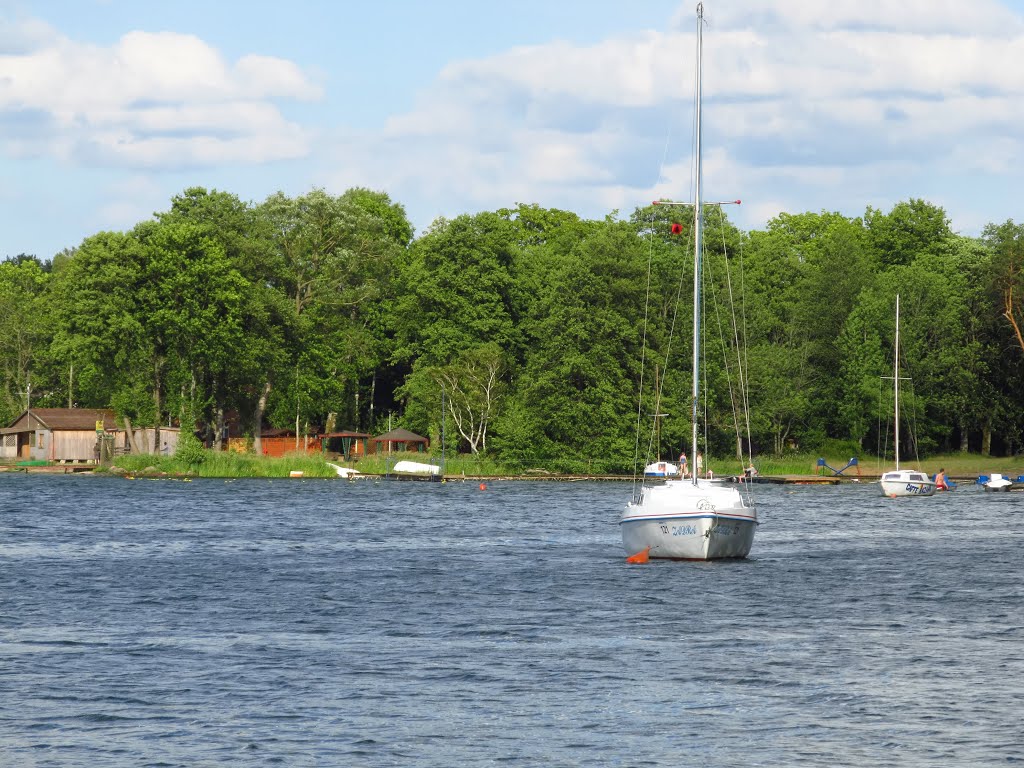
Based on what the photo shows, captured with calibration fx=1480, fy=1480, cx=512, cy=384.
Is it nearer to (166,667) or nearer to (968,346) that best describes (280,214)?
(968,346)

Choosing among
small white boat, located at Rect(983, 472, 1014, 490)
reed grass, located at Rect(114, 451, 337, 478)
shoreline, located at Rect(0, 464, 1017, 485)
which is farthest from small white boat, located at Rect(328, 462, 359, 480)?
small white boat, located at Rect(983, 472, 1014, 490)

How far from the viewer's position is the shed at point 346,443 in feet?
429

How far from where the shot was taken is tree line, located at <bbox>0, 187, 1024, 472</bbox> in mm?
117250

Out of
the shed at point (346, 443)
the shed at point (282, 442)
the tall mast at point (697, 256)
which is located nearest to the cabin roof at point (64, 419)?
the shed at point (282, 442)

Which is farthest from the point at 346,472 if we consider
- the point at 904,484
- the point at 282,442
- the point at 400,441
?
the point at 904,484

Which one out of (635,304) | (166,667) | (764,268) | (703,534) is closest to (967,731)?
(166,667)

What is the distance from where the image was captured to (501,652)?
30812mm

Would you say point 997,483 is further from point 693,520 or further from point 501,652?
point 501,652

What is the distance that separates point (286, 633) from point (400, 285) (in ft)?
331

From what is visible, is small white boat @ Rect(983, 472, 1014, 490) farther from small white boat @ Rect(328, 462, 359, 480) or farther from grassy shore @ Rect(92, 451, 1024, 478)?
small white boat @ Rect(328, 462, 359, 480)

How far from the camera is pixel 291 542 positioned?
2382 inches

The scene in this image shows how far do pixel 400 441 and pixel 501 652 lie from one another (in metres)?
96.8

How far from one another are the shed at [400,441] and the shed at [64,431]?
24.3m

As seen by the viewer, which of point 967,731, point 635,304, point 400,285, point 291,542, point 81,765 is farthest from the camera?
point 400,285
